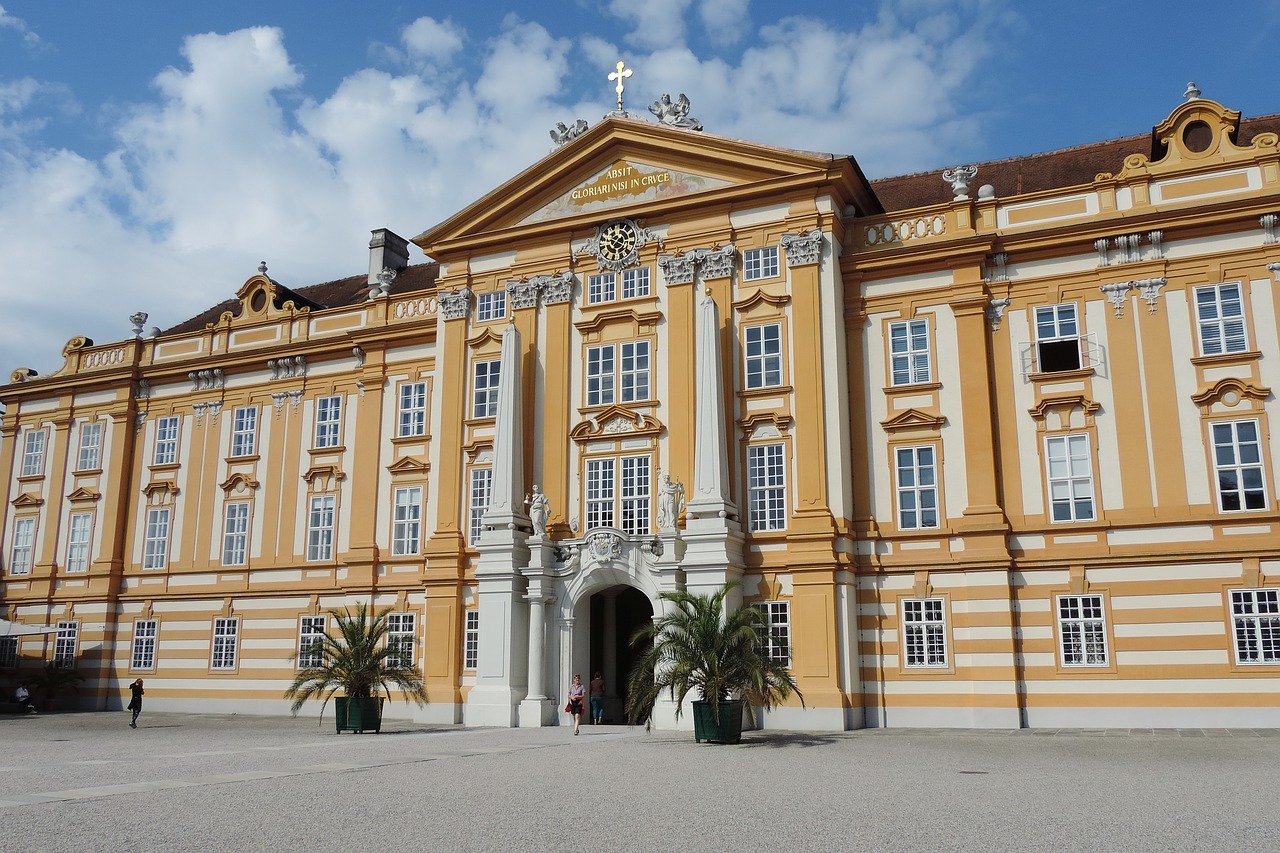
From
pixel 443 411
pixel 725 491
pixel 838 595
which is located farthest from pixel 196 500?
pixel 838 595

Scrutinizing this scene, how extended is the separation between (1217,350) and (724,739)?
16788 mm

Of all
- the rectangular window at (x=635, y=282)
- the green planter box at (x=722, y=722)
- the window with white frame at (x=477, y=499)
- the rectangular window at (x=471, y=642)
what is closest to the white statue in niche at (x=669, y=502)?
the rectangular window at (x=635, y=282)

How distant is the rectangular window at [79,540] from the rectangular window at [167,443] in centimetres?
369

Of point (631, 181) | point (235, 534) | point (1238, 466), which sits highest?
point (631, 181)

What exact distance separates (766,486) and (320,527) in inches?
667

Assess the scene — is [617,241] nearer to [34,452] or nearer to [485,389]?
[485,389]

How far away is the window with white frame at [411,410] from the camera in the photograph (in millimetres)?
37938

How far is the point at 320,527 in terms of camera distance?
3897 cm

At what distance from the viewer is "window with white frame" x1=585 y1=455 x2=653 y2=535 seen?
3238cm

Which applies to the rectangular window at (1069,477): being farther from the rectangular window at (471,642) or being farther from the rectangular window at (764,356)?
the rectangular window at (471,642)

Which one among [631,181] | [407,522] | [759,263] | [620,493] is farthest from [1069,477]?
[407,522]

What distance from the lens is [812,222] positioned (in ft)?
105

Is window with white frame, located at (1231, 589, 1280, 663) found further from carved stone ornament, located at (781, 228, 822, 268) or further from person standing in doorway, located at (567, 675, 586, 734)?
person standing in doorway, located at (567, 675, 586, 734)

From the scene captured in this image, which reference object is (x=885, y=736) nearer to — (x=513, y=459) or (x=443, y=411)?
(x=513, y=459)
